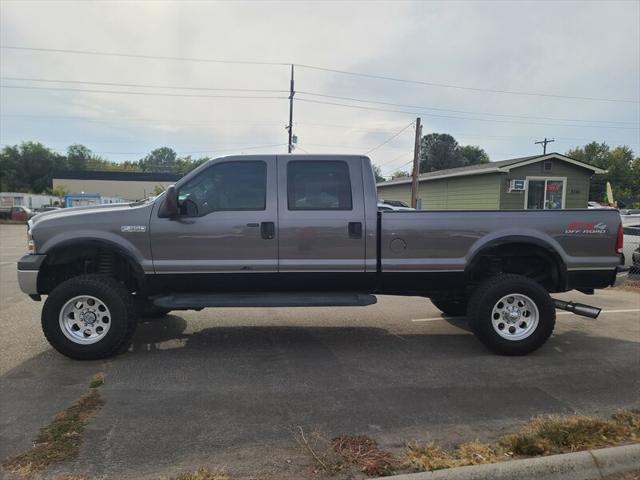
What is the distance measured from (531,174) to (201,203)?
19.9 m

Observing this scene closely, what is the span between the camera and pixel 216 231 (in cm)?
516

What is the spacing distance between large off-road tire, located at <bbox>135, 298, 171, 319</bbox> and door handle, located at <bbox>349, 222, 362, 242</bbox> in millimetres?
2425

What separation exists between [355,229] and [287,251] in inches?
30.5

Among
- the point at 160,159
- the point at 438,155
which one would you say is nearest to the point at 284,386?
the point at 438,155

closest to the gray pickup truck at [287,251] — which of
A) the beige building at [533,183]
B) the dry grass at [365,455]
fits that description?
the dry grass at [365,455]

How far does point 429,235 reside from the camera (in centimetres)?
529

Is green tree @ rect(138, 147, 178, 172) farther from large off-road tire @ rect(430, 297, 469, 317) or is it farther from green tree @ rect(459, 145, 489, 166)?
large off-road tire @ rect(430, 297, 469, 317)

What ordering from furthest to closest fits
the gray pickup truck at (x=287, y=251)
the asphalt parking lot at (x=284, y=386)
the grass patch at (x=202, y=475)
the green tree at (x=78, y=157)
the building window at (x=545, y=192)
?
the green tree at (x=78, y=157) → the building window at (x=545, y=192) → the gray pickup truck at (x=287, y=251) → the asphalt parking lot at (x=284, y=386) → the grass patch at (x=202, y=475)

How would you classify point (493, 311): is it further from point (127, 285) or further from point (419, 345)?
point (127, 285)

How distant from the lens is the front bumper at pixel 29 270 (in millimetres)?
5059

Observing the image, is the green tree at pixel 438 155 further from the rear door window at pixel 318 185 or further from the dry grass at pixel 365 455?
the dry grass at pixel 365 455

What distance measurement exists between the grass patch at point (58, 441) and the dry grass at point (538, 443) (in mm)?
2262

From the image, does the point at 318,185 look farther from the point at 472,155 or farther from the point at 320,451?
the point at 472,155

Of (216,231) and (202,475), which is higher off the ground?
(216,231)
